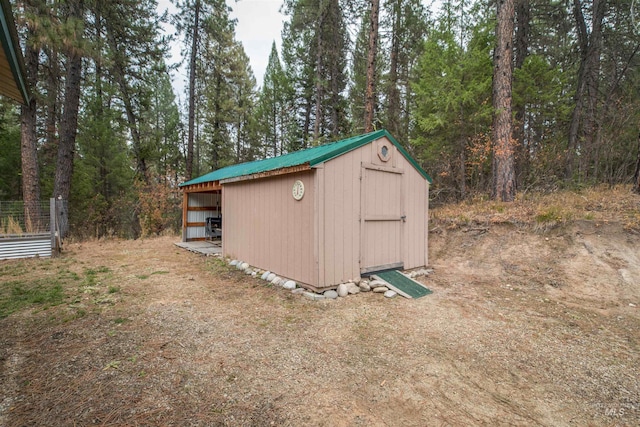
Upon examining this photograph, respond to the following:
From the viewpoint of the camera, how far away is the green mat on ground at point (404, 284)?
15.0 feet

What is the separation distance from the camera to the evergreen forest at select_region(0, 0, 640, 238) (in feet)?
25.9

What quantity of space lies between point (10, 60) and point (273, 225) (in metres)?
3.64

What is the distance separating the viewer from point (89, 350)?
265 centimetres

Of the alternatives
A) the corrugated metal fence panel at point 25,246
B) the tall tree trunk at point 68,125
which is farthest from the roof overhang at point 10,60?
the tall tree trunk at point 68,125

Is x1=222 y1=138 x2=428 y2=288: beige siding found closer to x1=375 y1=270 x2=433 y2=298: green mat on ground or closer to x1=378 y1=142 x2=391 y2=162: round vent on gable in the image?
x1=378 y1=142 x2=391 y2=162: round vent on gable

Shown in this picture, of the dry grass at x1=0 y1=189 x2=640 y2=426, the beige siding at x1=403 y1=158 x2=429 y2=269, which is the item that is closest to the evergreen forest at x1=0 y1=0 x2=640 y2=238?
the beige siding at x1=403 y1=158 x2=429 y2=269

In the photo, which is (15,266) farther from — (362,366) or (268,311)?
(362,366)

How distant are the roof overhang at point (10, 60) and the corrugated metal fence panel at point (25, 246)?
16.2 feet

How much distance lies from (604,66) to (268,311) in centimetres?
1433

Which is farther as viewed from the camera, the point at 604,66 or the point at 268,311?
the point at 604,66

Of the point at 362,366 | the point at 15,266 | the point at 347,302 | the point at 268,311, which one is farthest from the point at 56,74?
the point at 362,366

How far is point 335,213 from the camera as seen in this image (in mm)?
4465

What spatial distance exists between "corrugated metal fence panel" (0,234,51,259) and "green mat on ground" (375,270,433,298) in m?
7.73

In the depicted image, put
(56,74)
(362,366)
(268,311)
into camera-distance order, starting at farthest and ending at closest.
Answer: (56,74) < (268,311) < (362,366)
